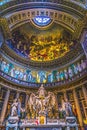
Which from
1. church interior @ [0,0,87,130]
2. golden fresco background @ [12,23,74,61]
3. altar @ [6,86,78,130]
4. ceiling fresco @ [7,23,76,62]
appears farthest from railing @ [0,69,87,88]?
golden fresco background @ [12,23,74,61]

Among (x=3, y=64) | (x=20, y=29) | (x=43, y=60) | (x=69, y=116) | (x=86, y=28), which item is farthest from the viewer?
(x=20, y=29)

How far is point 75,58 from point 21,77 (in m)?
9.12

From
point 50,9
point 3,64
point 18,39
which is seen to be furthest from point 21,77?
point 50,9

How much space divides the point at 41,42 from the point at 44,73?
791cm

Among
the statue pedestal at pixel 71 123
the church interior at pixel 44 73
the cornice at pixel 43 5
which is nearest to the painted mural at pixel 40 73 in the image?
the church interior at pixel 44 73

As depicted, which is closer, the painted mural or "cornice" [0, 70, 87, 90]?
"cornice" [0, 70, 87, 90]

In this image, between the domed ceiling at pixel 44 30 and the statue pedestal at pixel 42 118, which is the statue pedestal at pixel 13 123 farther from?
the domed ceiling at pixel 44 30

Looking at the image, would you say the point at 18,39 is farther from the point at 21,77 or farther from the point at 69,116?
the point at 69,116

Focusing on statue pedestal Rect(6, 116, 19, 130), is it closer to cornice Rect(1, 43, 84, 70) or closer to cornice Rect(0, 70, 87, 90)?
cornice Rect(0, 70, 87, 90)

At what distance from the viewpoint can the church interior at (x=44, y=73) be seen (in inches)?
853

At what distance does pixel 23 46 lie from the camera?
34188 millimetres

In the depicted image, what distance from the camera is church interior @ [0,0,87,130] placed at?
853 inches

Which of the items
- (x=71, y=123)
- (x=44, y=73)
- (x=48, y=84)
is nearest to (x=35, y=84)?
(x=48, y=84)

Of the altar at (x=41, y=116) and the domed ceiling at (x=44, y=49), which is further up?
the domed ceiling at (x=44, y=49)
